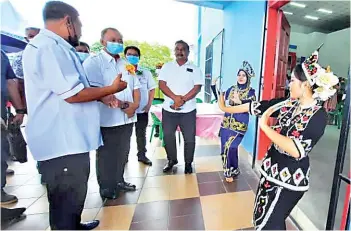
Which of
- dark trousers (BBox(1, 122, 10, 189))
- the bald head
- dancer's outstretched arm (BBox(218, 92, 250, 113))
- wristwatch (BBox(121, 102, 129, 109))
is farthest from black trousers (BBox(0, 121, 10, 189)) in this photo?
dancer's outstretched arm (BBox(218, 92, 250, 113))

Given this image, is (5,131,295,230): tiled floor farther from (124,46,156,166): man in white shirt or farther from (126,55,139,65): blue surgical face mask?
(126,55,139,65): blue surgical face mask

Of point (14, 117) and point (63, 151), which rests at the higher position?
point (14, 117)

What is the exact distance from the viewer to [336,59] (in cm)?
615

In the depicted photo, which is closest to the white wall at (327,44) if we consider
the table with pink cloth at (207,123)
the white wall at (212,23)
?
the white wall at (212,23)

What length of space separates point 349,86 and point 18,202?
2.34m

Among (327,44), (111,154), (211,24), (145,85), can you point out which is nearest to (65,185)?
(111,154)

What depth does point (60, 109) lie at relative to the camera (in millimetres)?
1094

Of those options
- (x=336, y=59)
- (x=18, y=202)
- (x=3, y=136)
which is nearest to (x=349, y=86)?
(x=3, y=136)

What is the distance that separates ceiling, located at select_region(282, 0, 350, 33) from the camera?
503 cm

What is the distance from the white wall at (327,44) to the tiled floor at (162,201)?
17.5 feet

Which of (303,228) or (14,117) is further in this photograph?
(303,228)

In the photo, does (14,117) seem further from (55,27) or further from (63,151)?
(55,27)

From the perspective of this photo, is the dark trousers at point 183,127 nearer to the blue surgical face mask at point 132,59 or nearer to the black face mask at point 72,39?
the blue surgical face mask at point 132,59

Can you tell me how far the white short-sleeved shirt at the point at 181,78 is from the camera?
90.7 inches
